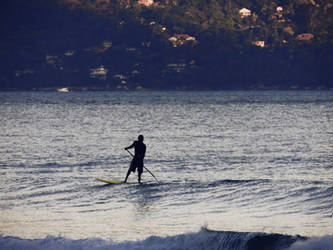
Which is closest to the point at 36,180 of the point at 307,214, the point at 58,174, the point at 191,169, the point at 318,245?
the point at 58,174

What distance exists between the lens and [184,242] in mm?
15297

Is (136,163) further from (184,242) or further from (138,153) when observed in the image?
(184,242)

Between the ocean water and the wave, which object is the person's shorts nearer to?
the ocean water

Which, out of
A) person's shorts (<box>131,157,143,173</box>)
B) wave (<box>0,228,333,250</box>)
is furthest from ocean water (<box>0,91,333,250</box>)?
person's shorts (<box>131,157,143,173</box>)

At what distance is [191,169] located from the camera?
2945 centimetres

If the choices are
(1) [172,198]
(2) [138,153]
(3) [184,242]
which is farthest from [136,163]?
(3) [184,242]

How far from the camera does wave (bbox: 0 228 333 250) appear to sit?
15.3 m

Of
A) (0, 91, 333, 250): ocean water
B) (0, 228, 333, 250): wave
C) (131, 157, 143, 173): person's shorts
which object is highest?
(131, 157, 143, 173): person's shorts

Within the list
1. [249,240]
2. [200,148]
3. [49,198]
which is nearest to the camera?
[249,240]

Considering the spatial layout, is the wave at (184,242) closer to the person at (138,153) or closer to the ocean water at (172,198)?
the ocean water at (172,198)

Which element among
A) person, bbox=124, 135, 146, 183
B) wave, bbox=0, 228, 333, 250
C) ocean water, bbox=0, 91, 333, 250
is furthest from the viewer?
person, bbox=124, 135, 146, 183

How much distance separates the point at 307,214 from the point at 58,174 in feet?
37.5

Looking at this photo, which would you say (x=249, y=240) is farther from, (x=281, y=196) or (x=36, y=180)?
(x=36, y=180)

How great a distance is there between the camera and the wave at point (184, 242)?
15266 millimetres
